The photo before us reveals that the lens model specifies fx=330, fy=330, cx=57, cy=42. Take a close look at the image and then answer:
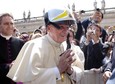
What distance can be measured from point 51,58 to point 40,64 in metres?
0.14

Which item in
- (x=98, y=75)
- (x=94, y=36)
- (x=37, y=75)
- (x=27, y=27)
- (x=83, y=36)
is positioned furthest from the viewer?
(x=27, y=27)

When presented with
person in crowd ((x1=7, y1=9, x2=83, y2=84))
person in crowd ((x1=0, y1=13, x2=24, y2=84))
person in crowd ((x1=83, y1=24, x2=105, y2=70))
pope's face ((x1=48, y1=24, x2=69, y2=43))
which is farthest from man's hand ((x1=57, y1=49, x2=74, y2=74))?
person in crowd ((x1=83, y1=24, x2=105, y2=70))

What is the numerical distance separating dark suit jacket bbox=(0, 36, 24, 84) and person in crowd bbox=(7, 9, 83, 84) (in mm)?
828

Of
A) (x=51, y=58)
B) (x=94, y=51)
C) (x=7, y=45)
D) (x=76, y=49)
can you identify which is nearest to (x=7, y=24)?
(x=7, y=45)

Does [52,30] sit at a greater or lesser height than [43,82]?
greater

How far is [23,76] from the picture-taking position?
10.2 feet

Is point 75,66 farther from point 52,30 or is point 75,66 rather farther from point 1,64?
point 1,64

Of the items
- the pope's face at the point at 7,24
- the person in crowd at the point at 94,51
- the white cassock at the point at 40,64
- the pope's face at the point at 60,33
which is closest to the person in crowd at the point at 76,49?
the white cassock at the point at 40,64

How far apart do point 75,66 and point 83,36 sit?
15.0ft

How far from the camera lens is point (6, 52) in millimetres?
4242

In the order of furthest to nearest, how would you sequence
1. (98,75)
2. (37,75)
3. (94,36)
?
Result: (94,36) → (98,75) → (37,75)

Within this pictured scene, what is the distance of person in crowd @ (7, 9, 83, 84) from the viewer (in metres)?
3.07

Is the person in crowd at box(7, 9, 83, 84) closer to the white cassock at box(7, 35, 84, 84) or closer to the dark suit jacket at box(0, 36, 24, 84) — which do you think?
the white cassock at box(7, 35, 84, 84)

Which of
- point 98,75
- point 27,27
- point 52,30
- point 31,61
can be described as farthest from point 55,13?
point 27,27
